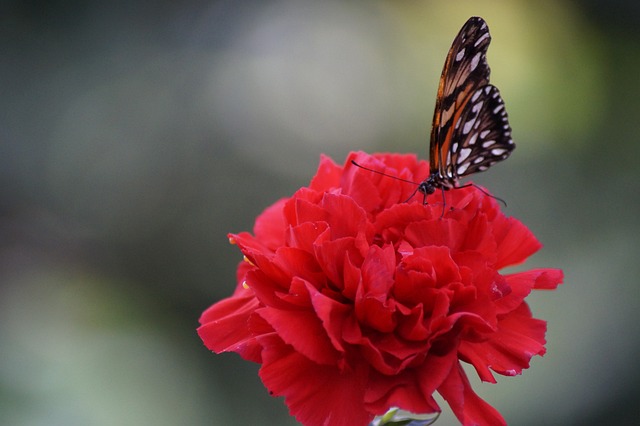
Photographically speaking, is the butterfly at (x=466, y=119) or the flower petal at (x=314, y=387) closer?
the flower petal at (x=314, y=387)

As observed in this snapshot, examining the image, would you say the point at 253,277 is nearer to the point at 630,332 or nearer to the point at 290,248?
the point at 290,248

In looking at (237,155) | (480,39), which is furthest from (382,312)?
(237,155)

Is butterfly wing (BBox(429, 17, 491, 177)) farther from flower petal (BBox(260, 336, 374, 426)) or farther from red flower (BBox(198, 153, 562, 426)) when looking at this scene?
flower petal (BBox(260, 336, 374, 426))

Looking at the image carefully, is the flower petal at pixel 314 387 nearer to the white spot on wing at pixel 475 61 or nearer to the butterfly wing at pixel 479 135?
the butterfly wing at pixel 479 135

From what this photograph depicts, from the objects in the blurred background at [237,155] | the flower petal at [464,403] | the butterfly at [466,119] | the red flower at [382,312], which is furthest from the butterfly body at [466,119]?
the blurred background at [237,155]

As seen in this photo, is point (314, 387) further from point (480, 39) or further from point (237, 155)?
point (237, 155)

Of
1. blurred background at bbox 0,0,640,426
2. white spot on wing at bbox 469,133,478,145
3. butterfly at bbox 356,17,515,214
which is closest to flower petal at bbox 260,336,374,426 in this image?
butterfly at bbox 356,17,515,214

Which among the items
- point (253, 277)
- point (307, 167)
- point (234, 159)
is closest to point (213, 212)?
point (234, 159)
